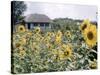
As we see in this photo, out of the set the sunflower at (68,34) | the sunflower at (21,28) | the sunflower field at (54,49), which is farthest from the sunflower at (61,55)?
the sunflower at (21,28)

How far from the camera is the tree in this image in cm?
204

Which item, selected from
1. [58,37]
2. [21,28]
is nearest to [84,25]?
[58,37]

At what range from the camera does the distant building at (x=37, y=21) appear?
6.90 ft

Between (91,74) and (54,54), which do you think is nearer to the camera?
(54,54)

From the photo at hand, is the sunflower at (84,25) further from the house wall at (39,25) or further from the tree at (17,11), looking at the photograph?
the tree at (17,11)

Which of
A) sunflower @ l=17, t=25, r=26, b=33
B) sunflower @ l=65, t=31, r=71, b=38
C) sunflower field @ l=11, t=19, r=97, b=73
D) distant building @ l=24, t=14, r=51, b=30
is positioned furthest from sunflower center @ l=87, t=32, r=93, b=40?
sunflower @ l=17, t=25, r=26, b=33

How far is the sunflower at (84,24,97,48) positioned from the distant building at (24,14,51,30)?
420mm

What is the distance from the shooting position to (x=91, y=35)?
233cm

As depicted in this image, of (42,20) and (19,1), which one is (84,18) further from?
(19,1)

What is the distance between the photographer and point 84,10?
231 cm

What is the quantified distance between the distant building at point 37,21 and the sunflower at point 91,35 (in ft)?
1.38

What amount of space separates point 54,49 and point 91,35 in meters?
0.44
